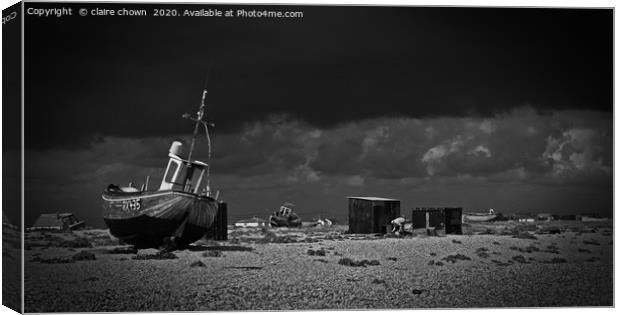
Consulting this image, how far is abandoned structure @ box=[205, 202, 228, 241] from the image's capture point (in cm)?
2691

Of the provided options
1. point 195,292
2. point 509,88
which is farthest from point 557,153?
point 195,292

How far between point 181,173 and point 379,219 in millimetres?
5120

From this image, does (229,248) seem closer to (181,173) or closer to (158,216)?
(158,216)

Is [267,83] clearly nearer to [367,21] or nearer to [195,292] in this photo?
[367,21]

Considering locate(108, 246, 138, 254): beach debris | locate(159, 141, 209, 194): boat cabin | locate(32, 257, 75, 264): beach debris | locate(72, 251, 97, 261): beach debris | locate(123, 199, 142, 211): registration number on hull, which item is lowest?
locate(32, 257, 75, 264): beach debris

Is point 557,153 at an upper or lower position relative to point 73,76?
lower

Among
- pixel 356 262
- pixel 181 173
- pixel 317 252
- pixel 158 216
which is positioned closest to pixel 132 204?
pixel 158 216

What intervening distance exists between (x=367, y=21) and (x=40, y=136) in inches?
318

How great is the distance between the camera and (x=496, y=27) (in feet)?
89.7

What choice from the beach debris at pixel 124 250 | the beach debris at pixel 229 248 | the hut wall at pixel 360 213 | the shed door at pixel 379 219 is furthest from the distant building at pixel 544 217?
the beach debris at pixel 124 250

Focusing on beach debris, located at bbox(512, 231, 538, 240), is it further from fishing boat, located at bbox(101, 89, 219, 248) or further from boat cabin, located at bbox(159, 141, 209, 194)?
boat cabin, located at bbox(159, 141, 209, 194)

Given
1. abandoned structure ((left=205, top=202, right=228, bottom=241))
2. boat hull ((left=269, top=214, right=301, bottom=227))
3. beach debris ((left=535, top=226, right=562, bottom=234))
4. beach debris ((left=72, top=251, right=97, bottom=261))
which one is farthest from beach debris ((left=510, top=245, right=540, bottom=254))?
beach debris ((left=72, top=251, right=97, bottom=261))

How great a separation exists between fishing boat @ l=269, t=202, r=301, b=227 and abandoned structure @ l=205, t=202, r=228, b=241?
3.56 feet

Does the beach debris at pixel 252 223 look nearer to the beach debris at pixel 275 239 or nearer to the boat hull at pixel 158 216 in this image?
the beach debris at pixel 275 239
